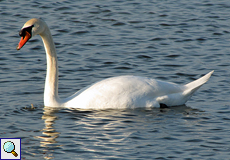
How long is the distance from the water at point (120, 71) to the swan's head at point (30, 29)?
Result: 1455 millimetres

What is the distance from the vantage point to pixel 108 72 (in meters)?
12.3

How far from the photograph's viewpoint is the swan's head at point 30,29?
933 cm

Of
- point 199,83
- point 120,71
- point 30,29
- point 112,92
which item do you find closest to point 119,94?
point 112,92

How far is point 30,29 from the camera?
9406mm

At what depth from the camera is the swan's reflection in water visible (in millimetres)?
8055

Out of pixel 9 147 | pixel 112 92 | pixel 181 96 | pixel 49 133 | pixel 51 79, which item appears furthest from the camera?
pixel 181 96

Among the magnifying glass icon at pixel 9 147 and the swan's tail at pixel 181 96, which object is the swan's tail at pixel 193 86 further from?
the magnifying glass icon at pixel 9 147

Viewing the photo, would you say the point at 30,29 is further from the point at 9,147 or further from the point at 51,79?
the point at 9,147

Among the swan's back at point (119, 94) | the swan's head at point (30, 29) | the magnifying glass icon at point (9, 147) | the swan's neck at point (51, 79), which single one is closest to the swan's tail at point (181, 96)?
the swan's back at point (119, 94)

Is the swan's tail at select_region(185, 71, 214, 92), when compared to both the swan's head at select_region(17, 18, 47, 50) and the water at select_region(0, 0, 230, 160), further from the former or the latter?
the swan's head at select_region(17, 18, 47, 50)

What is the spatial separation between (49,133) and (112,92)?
1.56 meters

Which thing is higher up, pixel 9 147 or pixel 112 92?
pixel 112 92

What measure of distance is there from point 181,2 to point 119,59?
6610 millimetres

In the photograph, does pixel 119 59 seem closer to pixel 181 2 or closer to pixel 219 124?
pixel 219 124
